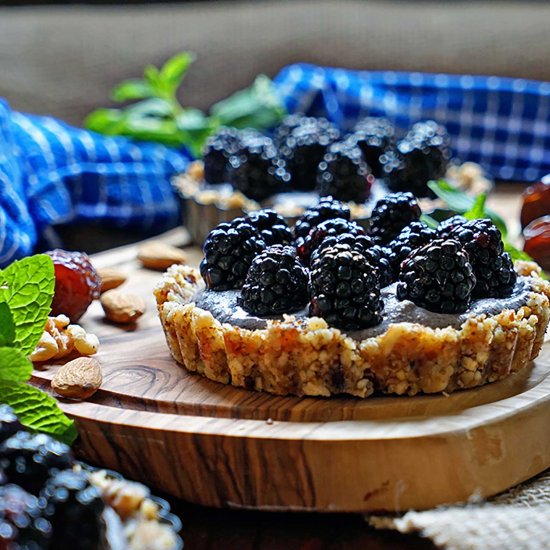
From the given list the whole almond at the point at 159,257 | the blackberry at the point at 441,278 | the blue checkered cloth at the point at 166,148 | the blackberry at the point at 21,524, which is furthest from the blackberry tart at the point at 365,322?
the blue checkered cloth at the point at 166,148

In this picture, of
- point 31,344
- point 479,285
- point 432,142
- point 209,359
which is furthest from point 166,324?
point 432,142

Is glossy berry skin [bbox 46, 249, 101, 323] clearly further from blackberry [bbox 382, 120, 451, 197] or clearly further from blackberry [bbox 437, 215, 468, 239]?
blackberry [bbox 382, 120, 451, 197]

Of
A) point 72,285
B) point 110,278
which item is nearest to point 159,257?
point 110,278

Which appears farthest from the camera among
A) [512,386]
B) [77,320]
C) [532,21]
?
[532,21]

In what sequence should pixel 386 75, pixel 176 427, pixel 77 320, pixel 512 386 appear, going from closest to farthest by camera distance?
pixel 176 427, pixel 512 386, pixel 77 320, pixel 386 75

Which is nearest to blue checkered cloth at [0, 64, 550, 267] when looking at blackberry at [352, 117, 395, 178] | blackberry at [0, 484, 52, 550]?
blackberry at [352, 117, 395, 178]

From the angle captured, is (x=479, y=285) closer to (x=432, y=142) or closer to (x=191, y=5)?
(x=432, y=142)
